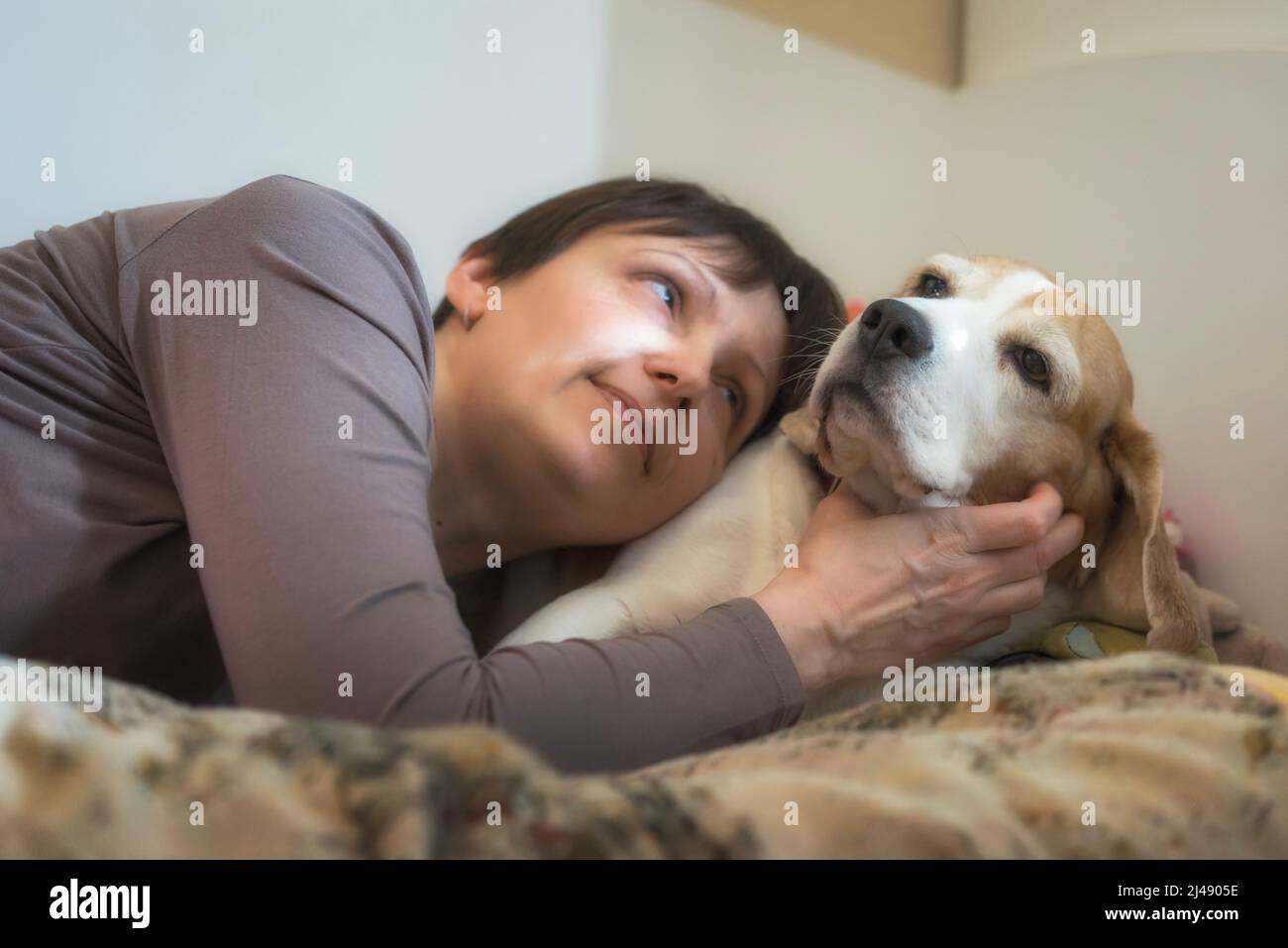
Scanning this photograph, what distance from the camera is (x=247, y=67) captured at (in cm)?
195

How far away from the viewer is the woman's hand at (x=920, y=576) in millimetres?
1259

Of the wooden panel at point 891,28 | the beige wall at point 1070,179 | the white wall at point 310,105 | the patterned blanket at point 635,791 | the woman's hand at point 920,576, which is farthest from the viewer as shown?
the wooden panel at point 891,28

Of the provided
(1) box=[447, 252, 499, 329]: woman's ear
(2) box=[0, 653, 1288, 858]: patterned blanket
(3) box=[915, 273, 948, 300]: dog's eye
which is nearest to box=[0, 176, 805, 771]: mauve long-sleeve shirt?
(2) box=[0, 653, 1288, 858]: patterned blanket

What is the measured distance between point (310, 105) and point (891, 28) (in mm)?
1497

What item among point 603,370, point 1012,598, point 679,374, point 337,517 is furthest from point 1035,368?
point 337,517

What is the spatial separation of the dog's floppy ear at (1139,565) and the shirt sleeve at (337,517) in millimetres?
592

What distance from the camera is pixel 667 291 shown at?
154cm

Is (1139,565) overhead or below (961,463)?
below

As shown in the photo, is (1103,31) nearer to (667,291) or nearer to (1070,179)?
(1070,179)

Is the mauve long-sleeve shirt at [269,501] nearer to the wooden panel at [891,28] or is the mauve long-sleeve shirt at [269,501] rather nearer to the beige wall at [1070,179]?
the beige wall at [1070,179]

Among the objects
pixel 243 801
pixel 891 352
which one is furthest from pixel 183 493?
pixel 891 352

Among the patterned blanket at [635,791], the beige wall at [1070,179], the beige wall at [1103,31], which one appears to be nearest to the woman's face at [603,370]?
the patterned blanket at [635,791]

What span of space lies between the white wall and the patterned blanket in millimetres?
1438
